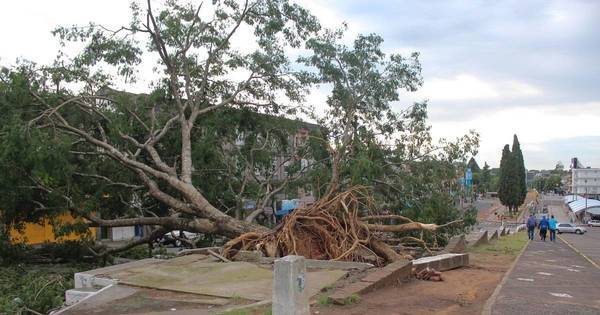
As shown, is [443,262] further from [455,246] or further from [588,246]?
[588,246]

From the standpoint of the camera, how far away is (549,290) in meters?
9.00

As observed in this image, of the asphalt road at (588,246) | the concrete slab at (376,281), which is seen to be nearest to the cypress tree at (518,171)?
the asphalt road at (588,246)

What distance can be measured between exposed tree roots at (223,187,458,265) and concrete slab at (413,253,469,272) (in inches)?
26.4

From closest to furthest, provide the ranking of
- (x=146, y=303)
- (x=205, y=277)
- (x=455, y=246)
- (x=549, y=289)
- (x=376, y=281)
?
(x=146, y=303)
(x=376, y=281)
(x=549, y=289)
(x=205, y=277)
(x=455, y=246)

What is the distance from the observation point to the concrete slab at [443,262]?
10539 mm

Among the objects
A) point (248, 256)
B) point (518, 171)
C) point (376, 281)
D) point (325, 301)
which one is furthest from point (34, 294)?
point (518, 171)

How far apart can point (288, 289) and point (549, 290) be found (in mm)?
5566

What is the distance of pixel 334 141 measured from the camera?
19250 mm

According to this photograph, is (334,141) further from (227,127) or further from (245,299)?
(245,299)

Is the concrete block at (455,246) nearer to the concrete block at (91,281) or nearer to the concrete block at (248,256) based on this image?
the concrete block at (248,256)

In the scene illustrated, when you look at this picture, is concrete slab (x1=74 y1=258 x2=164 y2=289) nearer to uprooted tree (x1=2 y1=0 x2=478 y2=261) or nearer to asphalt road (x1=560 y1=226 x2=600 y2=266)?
uprooted tree (x1=2 y1=0 x2=478 y2=261)

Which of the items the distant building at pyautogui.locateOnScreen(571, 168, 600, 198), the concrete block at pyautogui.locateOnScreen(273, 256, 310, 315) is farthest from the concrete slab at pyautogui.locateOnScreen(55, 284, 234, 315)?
the distant building at pyautogui.locateOnScreen(571, 168, 600, 198)

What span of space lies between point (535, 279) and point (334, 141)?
9821mm

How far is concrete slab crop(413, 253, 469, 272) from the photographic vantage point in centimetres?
1054
